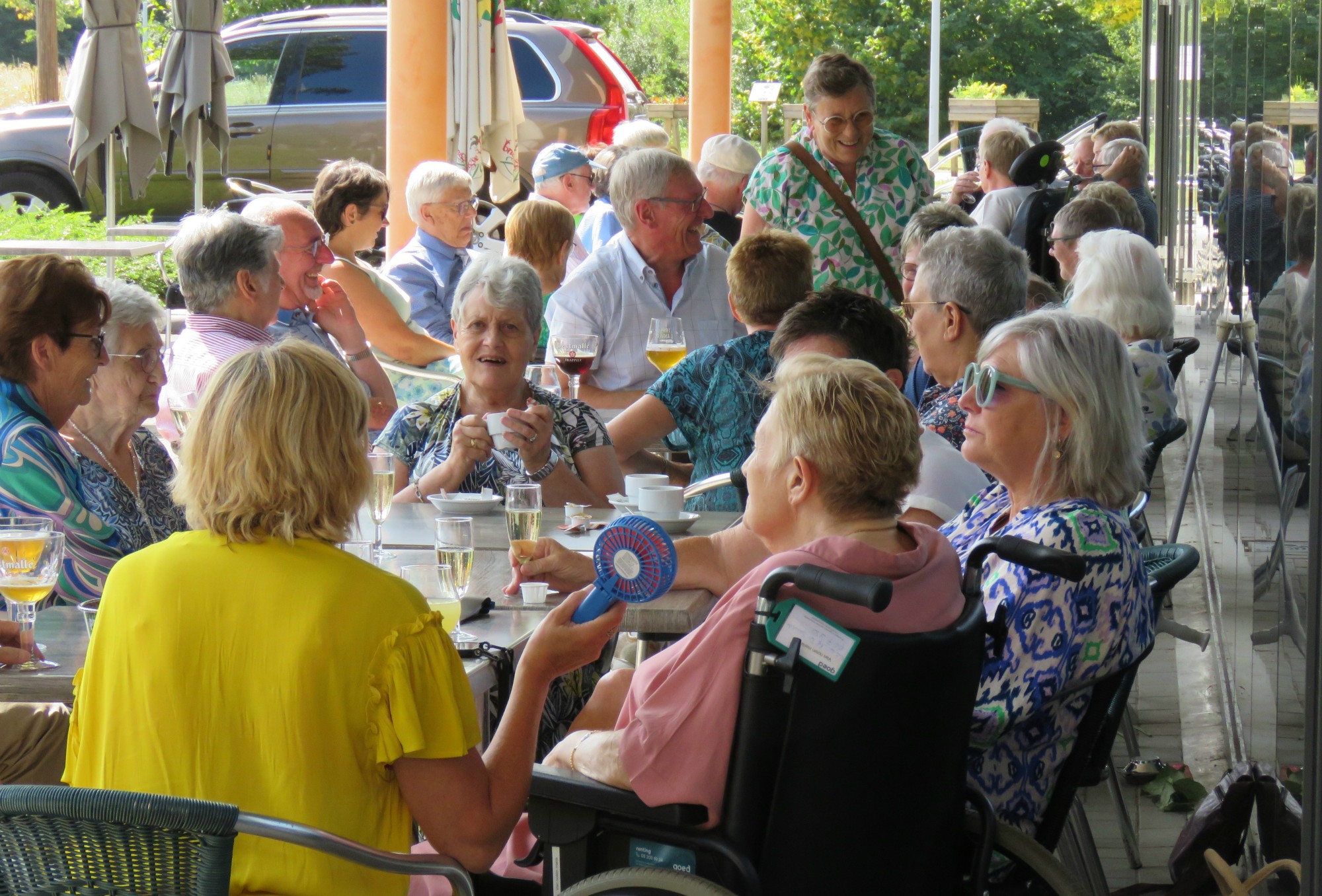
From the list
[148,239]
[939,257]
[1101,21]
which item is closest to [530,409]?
[939,257]

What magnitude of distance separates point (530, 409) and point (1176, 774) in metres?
1.96

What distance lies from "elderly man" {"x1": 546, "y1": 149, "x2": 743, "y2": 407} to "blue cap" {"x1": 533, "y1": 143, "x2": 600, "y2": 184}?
2528 mm

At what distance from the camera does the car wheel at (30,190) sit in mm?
10742

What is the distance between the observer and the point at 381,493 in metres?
2.79

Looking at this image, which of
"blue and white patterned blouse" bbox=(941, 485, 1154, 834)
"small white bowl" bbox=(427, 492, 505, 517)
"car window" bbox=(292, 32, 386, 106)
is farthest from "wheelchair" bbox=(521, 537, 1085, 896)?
"car window" bbox=(292, 32, 386, 106)

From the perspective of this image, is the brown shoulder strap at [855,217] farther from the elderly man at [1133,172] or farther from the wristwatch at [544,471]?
the elderly man at [1133,172]

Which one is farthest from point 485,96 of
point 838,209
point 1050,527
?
point 1050,527

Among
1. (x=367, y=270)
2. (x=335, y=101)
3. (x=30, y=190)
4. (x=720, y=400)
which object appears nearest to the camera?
(x=720, y=400)

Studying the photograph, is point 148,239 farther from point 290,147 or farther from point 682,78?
point 682,78

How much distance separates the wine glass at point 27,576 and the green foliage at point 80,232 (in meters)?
6.21

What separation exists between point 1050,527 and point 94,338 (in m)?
1.88

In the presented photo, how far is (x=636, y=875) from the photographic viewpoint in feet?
5.81

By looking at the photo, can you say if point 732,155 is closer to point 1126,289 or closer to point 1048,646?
point 1126,289

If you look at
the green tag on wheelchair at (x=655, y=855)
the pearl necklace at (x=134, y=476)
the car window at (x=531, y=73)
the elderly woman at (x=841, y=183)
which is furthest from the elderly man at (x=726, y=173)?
the green tag on wheelchair at (x=655, y=855)
